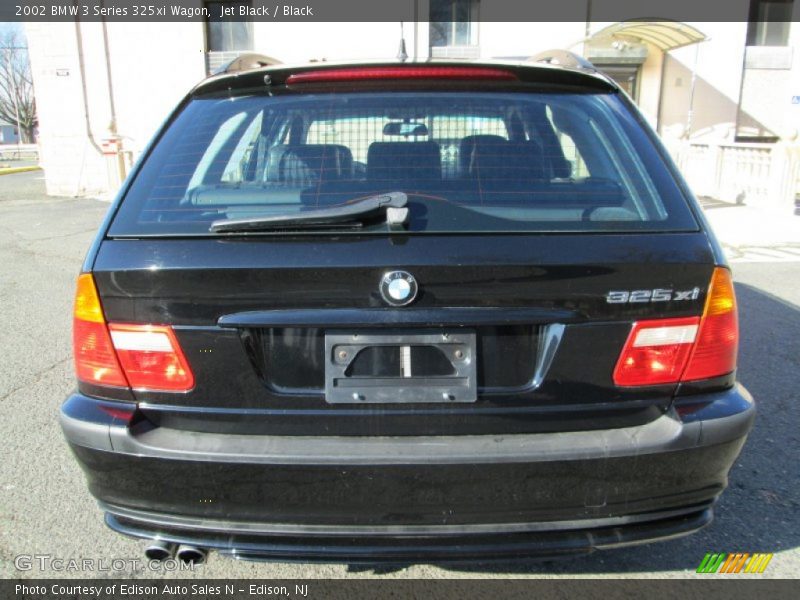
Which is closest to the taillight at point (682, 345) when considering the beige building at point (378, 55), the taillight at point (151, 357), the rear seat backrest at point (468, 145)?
the rear seat backrest at point (468, 145)

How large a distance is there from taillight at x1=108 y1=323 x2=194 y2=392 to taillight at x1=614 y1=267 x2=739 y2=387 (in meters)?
1.25

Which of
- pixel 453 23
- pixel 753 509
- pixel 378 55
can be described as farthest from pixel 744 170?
pixel 753 509

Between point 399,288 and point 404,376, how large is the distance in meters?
0.25

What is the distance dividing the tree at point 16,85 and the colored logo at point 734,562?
6035 cm

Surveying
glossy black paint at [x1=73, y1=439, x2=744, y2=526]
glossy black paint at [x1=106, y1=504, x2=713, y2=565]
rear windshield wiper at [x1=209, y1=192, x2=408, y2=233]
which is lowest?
glossy black paint at [x1=106, y1=504, x2=713, y2=565]

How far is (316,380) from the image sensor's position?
69.5 inches

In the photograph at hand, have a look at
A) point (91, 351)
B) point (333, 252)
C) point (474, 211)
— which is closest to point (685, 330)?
point (474, 211)

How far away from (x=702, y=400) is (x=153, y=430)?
162 centimetres

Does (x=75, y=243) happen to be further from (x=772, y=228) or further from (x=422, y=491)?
(x=772, y=228)

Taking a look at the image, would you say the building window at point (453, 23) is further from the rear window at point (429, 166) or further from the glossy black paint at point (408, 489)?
the glossy black paint at point (408, 489)

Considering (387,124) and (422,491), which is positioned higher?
(387,124)

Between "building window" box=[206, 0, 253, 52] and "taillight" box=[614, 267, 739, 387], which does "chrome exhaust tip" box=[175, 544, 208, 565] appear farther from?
"building window" box=[206, 0, 253, 52]
